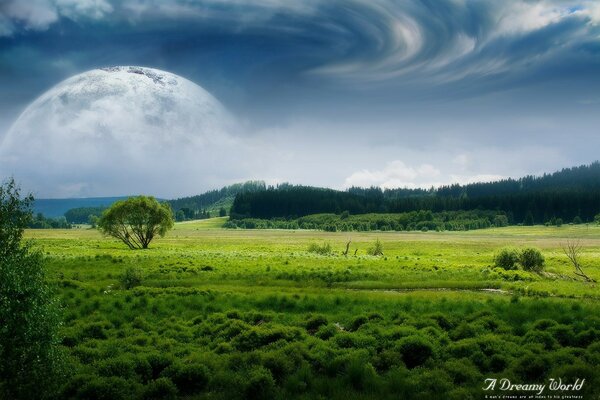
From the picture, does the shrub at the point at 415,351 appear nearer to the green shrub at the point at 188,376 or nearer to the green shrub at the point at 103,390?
the green shrub at the point at 188,376

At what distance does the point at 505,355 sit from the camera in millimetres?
16562

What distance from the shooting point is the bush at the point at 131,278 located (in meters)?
37.7

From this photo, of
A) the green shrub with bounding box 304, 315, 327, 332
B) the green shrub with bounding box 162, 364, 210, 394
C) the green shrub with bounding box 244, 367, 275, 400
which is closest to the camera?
the green shrub with bounding box 244, 367, 275, 400

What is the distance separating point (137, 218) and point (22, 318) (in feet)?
256

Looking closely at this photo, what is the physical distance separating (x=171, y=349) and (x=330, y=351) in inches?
259

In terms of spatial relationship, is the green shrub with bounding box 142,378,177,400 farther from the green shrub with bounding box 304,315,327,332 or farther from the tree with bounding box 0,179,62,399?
the green shrub with bounding box 304,315,327,332

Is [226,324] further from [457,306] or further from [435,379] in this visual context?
[457,306]

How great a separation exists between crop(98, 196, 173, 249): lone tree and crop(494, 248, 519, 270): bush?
2429 inches

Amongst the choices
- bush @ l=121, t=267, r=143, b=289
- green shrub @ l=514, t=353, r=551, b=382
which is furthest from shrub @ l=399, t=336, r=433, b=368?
bush @ l=121, t=267, r=143, b=289

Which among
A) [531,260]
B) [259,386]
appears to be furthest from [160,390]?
[531,260]

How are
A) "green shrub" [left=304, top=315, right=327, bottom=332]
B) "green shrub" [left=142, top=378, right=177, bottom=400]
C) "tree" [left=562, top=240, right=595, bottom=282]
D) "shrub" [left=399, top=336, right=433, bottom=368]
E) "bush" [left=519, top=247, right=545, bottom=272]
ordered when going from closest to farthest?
1. "green shrub" [left=142, top=378, right=177, bottom=400]
2. "shrub" [left=399, top=336, right=433, bottom=368]
3. "green shrub" [left=304, top=315, right=327, bottom=332]
4. "tree" [left=562, top=240, right=595, bottom=282]
5. "bush" [left=519, top=247, right=545, bottom=272]

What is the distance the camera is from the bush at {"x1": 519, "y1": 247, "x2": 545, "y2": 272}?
1980 inches

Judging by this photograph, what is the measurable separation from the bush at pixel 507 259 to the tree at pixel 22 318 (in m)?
49.3

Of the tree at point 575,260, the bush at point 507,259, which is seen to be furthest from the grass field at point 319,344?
the bush at point 507,259
